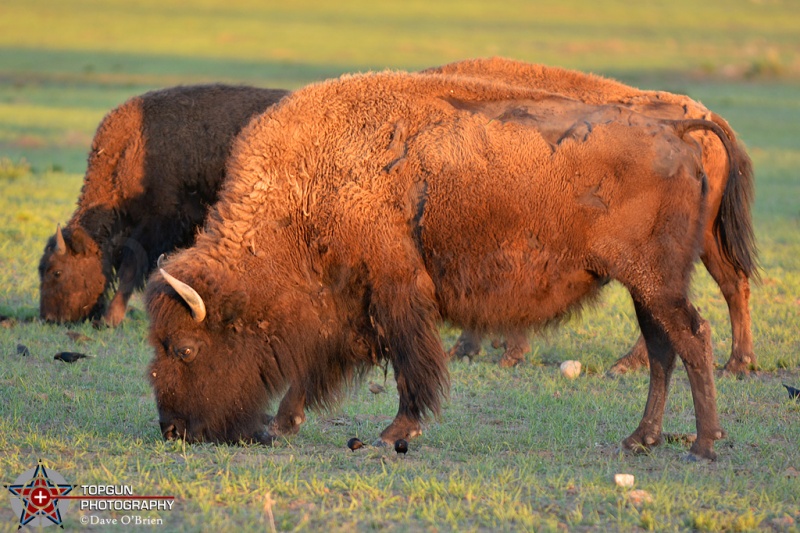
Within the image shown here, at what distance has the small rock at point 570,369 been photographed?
25.7ft

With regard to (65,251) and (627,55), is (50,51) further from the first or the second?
(65,251)

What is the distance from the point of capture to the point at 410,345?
6.09 m

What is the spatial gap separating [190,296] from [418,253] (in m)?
1.32

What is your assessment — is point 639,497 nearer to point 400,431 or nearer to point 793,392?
point 400,431

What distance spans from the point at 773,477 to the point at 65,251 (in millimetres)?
6412

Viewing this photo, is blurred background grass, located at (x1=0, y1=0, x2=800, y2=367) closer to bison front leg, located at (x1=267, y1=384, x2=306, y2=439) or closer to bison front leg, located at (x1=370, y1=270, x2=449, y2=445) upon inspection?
bison front leg, located at (x1=370, y1=270, x2=449, y2=445)

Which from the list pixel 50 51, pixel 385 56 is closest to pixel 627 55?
pixel 385 56

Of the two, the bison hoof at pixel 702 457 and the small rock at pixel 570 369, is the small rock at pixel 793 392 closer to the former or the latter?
the small rock at pixel 570 369

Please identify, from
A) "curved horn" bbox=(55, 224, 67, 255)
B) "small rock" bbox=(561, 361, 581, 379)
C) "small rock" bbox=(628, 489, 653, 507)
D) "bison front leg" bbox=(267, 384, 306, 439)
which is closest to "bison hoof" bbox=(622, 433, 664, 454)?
"small rock" bbox=(628, 489, 653, 507)

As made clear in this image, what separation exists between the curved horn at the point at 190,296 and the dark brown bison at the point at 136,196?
140 inches

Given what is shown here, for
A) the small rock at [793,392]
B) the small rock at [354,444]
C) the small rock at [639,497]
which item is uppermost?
the small rock at [639,497]

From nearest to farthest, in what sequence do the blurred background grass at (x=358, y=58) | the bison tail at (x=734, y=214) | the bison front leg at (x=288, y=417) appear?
the bison front leg at (x=288, y=417), the bison tail at (x=734, y=214), the blurred background grass at (x=358, y=58)

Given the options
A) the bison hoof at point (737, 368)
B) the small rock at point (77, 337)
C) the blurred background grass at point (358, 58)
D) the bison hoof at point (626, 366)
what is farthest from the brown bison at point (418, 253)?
the small rock at point (77, 337)

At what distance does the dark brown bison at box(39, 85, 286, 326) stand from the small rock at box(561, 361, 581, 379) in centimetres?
347
